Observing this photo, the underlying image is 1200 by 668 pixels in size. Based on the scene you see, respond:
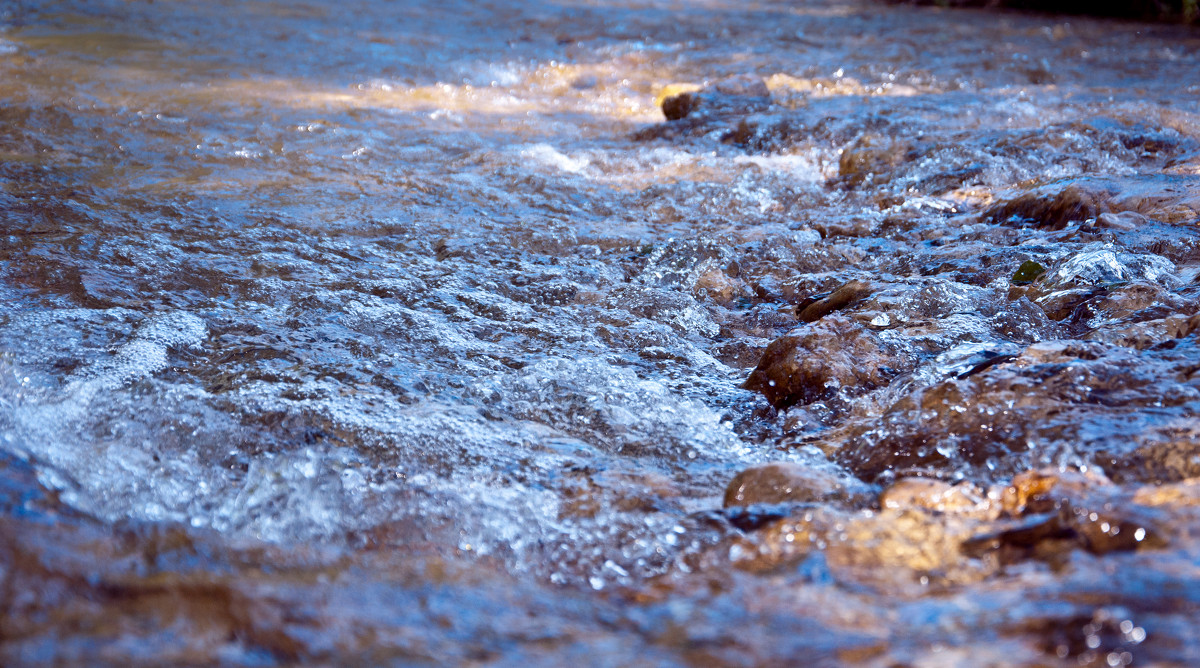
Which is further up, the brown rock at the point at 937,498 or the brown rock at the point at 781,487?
the brown rock at the point at 937,498

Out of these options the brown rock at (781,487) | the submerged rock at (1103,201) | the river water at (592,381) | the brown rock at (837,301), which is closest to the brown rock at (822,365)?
the river water at (592,381)

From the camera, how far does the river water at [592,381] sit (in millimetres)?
1188

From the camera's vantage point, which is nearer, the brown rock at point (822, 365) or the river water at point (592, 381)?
the river water at point (592, 381)

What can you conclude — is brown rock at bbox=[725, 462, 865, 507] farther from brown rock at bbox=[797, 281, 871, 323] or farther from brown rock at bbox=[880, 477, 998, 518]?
brown rock at bbox=[797, 281, 871, 323]

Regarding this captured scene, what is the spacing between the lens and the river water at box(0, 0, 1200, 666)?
46.8 inches

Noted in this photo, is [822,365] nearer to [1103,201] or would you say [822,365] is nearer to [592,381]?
[592,381]

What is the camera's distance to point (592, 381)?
93.7 inches

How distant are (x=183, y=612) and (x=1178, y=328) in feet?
7.76

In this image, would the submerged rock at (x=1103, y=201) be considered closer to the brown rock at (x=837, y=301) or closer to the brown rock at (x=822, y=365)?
the brown rock at (x=837, y=301)

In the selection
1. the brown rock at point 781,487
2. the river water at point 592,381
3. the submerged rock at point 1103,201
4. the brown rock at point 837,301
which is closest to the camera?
the river water at point 592,381

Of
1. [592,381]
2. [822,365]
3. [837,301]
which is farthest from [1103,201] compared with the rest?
[592,381]

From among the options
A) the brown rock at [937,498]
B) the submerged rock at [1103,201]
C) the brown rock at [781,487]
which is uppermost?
the submerged rock at [1103,201]

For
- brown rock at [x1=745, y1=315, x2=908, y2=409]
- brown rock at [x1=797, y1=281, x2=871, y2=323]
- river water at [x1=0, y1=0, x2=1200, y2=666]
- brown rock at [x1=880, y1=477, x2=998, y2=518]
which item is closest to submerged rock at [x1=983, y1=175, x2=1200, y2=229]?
river water at [x1=0, y1=0, x2=1200, y2=666]

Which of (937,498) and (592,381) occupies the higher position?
(937,498)
